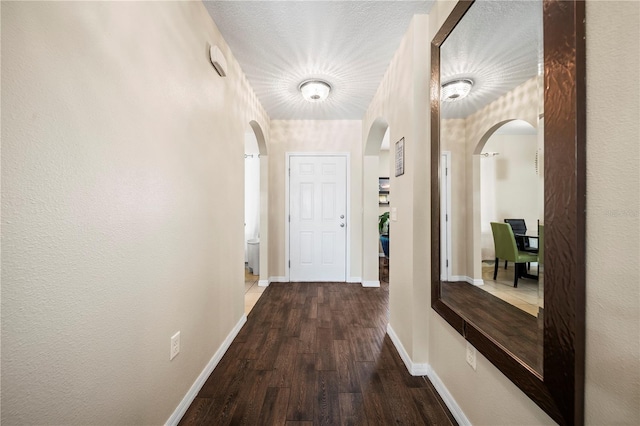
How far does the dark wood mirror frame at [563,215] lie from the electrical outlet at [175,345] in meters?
1.54

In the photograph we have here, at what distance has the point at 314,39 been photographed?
1.96m

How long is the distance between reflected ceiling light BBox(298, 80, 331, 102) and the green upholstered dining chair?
213 centimetres

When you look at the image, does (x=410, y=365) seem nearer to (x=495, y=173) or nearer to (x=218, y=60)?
(x=495, y=173)

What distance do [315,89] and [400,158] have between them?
127cm

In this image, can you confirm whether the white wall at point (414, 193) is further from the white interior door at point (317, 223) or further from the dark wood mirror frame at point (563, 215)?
the white interior door at point (317, 223)

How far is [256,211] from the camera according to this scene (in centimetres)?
488

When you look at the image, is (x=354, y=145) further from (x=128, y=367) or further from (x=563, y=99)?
(x=128, y=367)

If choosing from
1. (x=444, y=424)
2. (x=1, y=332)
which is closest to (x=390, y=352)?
(x=444, y=424)

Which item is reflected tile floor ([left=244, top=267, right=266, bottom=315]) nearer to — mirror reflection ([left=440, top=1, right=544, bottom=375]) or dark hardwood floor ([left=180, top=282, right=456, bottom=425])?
dark hardwood floor ([left=180, top=282, right=456, bottom=425])

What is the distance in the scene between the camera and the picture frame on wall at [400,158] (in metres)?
1.92

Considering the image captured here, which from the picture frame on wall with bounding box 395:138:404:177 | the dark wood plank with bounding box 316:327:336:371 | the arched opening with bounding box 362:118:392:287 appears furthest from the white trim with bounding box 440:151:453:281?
the arched opening with bounding box 362:118:392:287

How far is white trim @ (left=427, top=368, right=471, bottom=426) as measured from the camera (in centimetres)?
127

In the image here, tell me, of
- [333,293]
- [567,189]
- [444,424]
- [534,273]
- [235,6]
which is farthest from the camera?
[333,293]

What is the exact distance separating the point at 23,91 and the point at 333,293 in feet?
10.4
